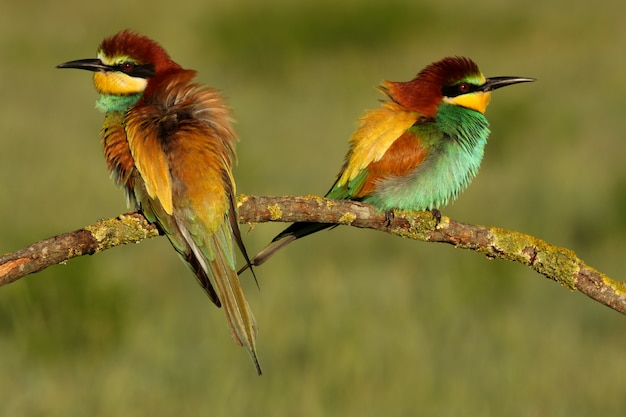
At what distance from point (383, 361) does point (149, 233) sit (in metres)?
2.67

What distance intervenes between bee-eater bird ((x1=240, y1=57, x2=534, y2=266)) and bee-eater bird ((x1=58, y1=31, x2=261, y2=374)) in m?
0.68

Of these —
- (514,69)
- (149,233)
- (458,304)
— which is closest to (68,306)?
(458,304)

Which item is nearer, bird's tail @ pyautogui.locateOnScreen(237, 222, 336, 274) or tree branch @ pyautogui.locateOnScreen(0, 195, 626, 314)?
tree branch @ pyautogui.locateOnScreen(0, 195, 626, 314)

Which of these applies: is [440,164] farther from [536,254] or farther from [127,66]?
[127,66]

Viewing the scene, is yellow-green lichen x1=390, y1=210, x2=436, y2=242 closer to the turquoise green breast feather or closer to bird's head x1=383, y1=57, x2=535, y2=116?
the turquoise green breast feather

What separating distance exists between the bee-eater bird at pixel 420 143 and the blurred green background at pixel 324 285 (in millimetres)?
1572

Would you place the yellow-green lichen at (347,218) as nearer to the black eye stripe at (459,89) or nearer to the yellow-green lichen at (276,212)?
the yellow-green lichen at (276,212)

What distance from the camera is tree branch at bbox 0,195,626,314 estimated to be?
7.48 ft

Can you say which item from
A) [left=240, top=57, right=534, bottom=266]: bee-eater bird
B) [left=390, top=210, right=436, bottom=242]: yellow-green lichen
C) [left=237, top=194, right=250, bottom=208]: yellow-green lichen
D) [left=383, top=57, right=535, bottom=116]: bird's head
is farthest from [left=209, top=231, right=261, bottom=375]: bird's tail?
[left=383, top=57, right=535, bottom=116]: bird's head

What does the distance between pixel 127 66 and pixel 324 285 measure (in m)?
3.09

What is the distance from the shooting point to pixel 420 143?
335 centimetres

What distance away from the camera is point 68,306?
18.0 feet

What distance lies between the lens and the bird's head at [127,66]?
300cm

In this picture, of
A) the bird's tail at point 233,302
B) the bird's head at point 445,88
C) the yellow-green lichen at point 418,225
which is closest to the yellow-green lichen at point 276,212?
the bird's tail at point 233,302
